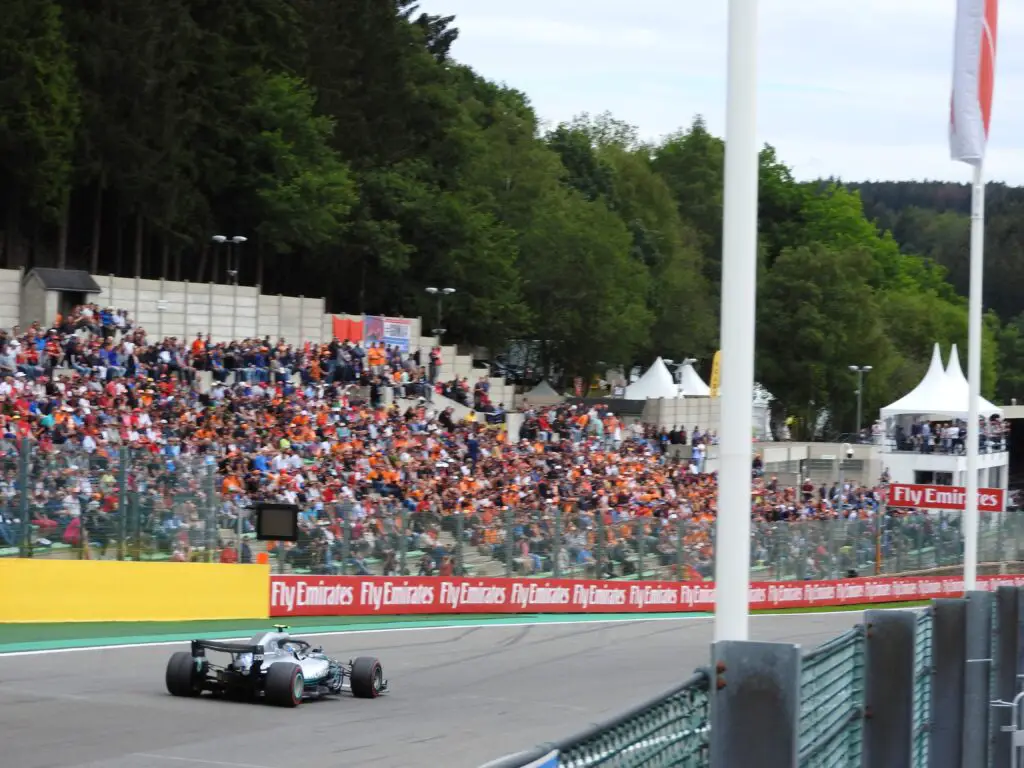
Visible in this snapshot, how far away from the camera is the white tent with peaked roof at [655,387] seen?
6019cm

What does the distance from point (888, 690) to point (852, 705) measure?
184 millimetres

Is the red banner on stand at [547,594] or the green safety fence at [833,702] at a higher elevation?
the green safety fence at [833,702]

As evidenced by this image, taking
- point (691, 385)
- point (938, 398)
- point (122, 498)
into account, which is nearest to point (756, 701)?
point (122, 498)

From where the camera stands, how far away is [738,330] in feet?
22.8

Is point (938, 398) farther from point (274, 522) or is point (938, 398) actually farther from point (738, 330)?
point (738, 330)

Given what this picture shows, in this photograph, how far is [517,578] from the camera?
98.4 ft

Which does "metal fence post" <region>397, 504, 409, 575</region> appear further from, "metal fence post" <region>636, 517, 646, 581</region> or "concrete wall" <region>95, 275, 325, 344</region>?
"concrete wall" <region>95, 275, 325, 344</region>

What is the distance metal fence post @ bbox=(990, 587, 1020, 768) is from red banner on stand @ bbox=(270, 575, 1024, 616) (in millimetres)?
14884

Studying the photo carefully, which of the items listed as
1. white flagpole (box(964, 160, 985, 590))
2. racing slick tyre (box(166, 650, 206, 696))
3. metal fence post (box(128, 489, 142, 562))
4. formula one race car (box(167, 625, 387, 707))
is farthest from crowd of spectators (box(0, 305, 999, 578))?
white flagpole (box(964, 160, 985, 590))

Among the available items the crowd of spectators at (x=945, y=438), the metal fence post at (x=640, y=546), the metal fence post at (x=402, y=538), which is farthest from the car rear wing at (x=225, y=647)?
the crowd of spectators at (x=945, y=438)

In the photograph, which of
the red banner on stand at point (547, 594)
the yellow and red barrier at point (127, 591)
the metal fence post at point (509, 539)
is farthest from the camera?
the metal fence post at point (509, 539)

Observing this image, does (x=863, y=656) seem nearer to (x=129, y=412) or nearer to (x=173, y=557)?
(x=173, y=557)

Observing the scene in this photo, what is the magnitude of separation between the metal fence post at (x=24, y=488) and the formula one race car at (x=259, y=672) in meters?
4.89

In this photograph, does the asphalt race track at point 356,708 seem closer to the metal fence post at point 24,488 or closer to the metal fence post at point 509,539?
the metal fence post at point 24,488
